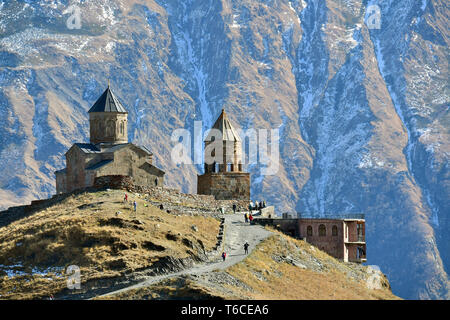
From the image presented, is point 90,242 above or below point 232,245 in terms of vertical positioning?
above

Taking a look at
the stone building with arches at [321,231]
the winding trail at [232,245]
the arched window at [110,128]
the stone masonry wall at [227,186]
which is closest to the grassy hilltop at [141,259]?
the winding trail at [232,245]

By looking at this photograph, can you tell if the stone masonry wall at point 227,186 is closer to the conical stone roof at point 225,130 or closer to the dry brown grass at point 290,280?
the conical stone roof at point 225,130

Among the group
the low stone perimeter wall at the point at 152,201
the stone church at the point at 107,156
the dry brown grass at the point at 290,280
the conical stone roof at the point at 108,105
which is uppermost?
the conical stone roof at the point at 108,105

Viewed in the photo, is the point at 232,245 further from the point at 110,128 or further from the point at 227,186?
the point at 110,128

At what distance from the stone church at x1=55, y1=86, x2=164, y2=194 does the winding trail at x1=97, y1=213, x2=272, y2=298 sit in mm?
11318

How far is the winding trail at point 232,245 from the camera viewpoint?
68800 millimetres

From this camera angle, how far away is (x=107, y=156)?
10019cm

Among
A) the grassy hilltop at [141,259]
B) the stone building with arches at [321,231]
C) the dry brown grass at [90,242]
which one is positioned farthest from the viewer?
the stone building with arches at [321,231]

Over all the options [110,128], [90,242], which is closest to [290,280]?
[90,242]

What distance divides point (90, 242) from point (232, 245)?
11929 millimetres

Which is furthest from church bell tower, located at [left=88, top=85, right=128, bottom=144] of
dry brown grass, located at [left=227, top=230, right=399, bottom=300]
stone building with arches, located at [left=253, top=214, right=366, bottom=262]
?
dry brown grass, located at [left=227, top=230, right=399, bottom=300]

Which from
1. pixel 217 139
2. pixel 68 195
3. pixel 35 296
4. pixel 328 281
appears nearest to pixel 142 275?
pixel 35 296

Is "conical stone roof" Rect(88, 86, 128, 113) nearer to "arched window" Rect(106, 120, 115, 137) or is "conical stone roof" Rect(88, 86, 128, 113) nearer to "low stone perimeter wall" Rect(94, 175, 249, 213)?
"arched window" Rect(106, 120, 115, 137)

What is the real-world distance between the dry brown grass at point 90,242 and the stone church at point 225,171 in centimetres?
2201
